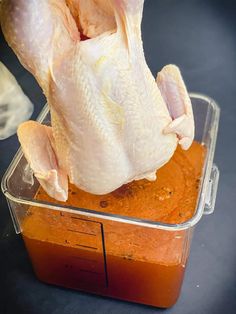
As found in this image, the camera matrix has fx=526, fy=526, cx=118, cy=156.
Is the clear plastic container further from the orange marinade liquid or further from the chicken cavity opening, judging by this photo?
the chicken cavity opening

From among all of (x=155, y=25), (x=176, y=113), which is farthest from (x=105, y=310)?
(x=155, y=25)

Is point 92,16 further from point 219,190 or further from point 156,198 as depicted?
point 219,190

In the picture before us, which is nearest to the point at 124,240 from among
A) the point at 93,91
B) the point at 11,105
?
the point at 93,91

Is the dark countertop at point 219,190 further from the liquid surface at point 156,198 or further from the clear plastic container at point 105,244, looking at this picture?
the liquid surface at point 156,198

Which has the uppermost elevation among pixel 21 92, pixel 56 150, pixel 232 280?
pixel 56 150

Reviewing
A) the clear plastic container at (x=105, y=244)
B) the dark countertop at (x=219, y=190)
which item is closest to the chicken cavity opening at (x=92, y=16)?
the clear plastic container at (x=105, y=244)

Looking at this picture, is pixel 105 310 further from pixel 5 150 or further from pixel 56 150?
pixel 5 150
